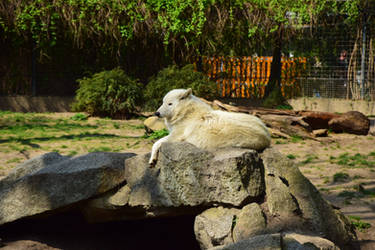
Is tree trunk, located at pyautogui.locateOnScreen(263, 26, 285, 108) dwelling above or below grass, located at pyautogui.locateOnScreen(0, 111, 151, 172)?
above

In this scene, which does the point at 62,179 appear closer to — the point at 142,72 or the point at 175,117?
the point at 175,117

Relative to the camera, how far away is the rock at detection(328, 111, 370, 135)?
1089cm

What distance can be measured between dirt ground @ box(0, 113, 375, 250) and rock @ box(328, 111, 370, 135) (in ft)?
0.68

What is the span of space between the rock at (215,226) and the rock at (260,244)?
1.45ft

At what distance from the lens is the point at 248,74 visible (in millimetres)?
17188

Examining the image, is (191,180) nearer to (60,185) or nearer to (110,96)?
(60,185)

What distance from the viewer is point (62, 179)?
15.5 ft

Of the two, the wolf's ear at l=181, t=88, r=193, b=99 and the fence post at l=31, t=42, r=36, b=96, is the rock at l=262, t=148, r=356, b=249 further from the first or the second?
the fence post at l=31, t=42, r=36, b=96

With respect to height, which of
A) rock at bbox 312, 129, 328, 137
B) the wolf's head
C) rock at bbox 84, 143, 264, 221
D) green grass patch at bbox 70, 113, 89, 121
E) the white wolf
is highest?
the wolf's head

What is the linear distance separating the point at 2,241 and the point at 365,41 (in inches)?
573

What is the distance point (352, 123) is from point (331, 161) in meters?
3.28

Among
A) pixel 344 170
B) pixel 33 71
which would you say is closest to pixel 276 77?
pixel 33 71

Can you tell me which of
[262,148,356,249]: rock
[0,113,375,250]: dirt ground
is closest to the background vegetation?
[0,113,375,250]: dirt ground

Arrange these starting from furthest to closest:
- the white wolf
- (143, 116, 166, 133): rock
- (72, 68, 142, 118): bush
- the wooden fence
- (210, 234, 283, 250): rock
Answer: the wooden fence < (72, 68, 142, 118): bush < (143, 116, 166, 133): rock < the white wolf < (210, 234, 283, 250): rock
